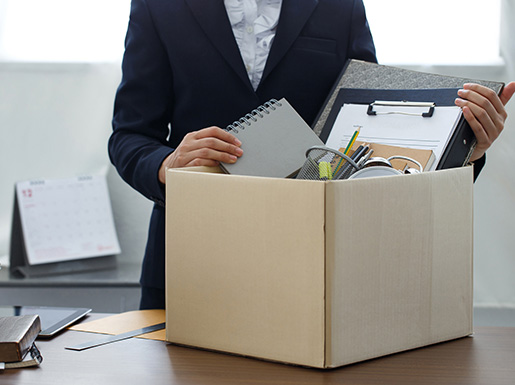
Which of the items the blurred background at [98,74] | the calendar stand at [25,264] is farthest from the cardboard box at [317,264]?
the blurred background at [98,74]

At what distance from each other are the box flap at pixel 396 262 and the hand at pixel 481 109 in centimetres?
9

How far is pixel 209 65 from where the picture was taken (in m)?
1.06

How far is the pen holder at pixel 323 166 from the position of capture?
2.32 feet

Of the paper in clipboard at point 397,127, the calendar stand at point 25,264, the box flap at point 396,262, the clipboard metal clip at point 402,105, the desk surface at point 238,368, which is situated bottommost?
the calendar stand at point 25,264

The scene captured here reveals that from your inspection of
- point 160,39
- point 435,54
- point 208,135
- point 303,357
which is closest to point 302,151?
point 208,135

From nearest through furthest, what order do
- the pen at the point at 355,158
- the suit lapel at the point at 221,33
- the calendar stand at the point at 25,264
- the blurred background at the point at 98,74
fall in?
the pen at the point at 355,158
the suit lapel at the point at 221,33
the calendar stand at the point at 25,264
the blurred background at the point at 98,74

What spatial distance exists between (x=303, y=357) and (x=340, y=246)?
→ 0.40ft

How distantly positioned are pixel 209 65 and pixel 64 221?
1.44 meters

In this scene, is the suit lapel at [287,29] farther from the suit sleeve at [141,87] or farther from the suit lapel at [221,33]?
the suit sleeve at [141,87]

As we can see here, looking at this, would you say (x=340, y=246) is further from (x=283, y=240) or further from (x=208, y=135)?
(x=208, y=135)

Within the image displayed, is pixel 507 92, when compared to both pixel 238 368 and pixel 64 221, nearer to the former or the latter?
pixel 238 368

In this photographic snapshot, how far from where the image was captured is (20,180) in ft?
8.18

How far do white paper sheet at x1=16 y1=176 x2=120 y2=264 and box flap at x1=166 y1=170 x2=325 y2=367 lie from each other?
1.64 meters

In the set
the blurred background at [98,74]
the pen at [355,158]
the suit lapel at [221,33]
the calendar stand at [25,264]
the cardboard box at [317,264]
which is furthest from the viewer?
the blurred background at [98,74]
